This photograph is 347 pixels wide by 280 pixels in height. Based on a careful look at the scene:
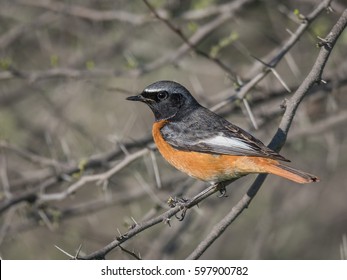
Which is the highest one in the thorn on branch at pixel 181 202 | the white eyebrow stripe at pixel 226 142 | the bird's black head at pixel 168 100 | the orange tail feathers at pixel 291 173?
the orange tail feathers at pixel 291 173

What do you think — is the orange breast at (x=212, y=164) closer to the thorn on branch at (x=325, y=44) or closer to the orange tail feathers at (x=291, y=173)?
the orange tail feathers at (x=291, y=173)

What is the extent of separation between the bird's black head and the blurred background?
1.68 ft

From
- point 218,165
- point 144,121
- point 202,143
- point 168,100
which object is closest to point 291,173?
point 218,165

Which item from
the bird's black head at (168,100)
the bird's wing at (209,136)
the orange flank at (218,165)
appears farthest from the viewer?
the bird's black head at (168,100)

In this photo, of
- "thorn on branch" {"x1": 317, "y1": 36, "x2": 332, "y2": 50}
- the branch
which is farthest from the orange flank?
"thorn on branch" {"x1": 317, "y1": 36, "x2": 332, "y2": 50}

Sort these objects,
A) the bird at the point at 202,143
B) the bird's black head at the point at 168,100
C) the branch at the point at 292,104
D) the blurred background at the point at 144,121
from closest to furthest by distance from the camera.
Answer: the branch at the point at 292,104, the bird at the point at 202,143, the bird's black head at the point at 168,100, the blurred background at the point at 144,121

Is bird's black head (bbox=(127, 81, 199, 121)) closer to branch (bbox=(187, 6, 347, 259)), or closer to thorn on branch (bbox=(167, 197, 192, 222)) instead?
thorn on branch (bbox=(167, 197, 192, 222))

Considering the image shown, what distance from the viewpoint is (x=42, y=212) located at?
20.5ft

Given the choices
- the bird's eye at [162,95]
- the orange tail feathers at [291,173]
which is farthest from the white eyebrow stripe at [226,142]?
the bird's eye at [162,95]

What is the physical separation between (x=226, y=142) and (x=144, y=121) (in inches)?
79.9

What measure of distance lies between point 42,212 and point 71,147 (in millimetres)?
2379

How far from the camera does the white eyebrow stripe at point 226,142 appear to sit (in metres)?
5.09

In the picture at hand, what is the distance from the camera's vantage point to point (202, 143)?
17.6 feet
